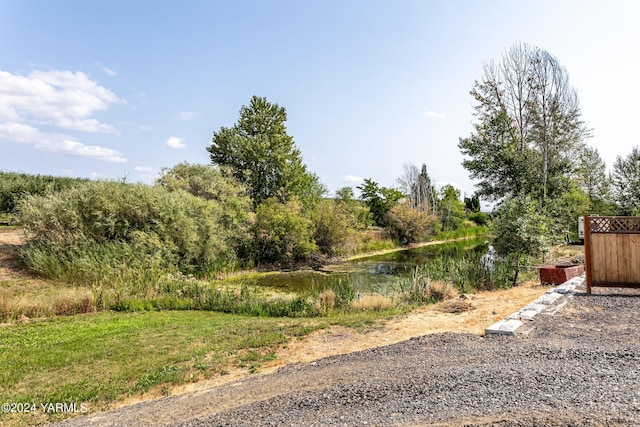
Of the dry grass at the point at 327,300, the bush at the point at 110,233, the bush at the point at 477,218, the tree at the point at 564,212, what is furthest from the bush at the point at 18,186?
the bush at the point at 477,218

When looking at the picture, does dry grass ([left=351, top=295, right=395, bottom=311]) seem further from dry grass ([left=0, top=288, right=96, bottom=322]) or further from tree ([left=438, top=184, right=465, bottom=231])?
tree ([left=438, top=184, right=465, bottom=231])

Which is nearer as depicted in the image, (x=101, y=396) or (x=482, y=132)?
(x=101, y=396)

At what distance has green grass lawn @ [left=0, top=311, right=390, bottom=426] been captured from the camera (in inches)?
160

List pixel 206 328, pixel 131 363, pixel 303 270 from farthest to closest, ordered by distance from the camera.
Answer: pixel 303 270 < pixel 206 328 < pixel 131 363

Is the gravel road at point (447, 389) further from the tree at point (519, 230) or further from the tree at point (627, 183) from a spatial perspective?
the tree at point (627, 183)

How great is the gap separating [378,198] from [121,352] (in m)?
28.5

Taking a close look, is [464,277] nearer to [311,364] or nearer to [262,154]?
[311,364]

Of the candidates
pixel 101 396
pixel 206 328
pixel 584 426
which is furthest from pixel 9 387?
pixel 584 426

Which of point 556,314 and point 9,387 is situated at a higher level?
point 556,314

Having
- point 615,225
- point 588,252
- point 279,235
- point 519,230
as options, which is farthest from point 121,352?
point 279,235

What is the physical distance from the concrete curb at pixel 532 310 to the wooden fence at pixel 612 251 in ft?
1.64

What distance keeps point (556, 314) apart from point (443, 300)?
10.6 ft

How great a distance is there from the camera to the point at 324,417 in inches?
109

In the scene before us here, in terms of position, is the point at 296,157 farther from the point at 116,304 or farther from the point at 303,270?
the point at 116,304
